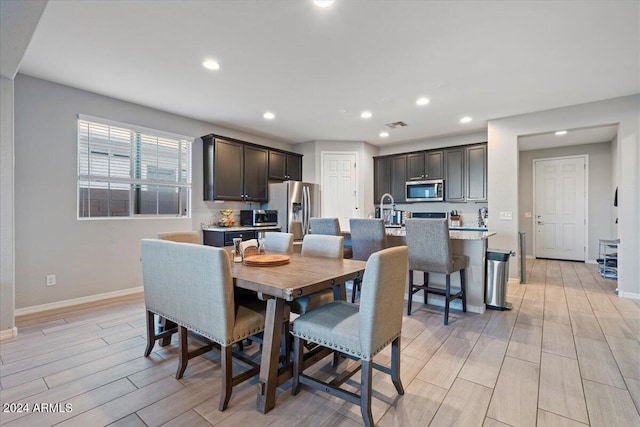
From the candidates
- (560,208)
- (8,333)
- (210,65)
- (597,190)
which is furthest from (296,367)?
(597,190)

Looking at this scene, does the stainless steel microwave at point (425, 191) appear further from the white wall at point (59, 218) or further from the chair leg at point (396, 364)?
the white wall at point (59, 218)

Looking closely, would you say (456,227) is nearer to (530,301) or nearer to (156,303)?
(530,301)

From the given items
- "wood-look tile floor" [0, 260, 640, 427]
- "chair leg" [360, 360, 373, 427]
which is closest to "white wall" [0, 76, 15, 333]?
"wood-look tile floor" [0, 260, 640, 427]

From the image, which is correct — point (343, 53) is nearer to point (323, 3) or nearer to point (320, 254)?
point (323, 3)

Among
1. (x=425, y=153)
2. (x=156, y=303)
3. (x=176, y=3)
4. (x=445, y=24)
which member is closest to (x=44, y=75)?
(x=176, y=3)

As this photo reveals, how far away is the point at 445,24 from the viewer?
2.32 m

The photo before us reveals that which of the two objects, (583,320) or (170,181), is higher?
(170,181)

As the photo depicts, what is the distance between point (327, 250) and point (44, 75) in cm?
357

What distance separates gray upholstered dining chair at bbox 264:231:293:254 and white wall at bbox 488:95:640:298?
3.58 m

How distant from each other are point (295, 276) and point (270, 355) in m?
0.45

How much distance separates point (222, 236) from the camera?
177 inches

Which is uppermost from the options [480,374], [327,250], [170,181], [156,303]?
[170,181]

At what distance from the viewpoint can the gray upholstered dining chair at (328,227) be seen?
11.6 ft

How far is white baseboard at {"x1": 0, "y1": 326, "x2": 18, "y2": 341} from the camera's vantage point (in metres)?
2.58
